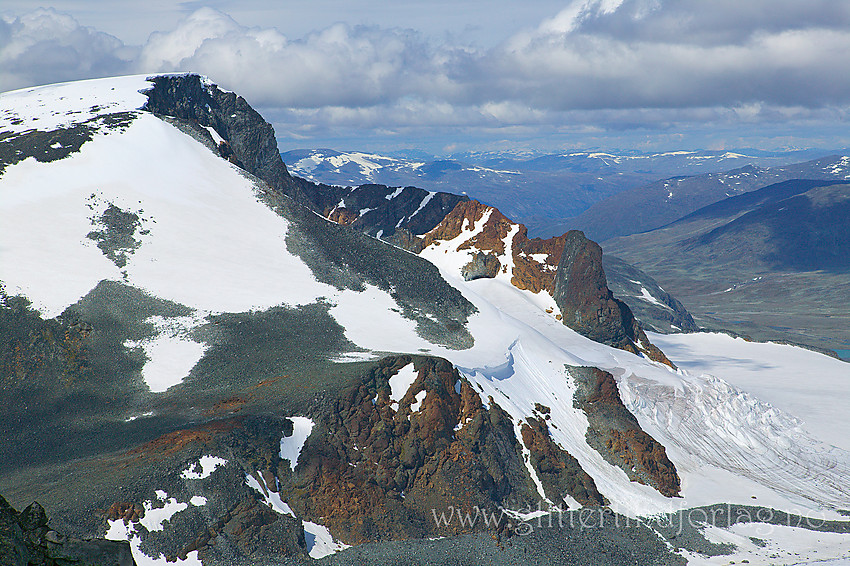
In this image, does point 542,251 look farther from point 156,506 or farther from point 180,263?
point 156,506

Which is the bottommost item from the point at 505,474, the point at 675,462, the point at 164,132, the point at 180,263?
the point at 675,462

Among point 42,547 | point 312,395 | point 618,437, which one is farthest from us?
point 618,437

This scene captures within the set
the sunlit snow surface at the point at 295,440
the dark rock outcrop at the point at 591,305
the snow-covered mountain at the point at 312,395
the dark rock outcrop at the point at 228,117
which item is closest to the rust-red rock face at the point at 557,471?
the snow-covered mountain at the point at 312,395

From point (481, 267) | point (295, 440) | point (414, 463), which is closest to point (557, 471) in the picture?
point (414, 463)

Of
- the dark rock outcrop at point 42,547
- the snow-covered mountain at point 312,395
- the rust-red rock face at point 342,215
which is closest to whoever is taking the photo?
the dark rock outcrop at point 42,547

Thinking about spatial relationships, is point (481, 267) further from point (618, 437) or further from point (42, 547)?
point (42, 547)

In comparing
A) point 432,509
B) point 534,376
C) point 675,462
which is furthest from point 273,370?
point 675,462

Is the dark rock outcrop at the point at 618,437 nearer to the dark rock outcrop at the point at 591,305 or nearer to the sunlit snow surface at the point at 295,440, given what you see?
the dark rock outcrop at the point at 591,305
